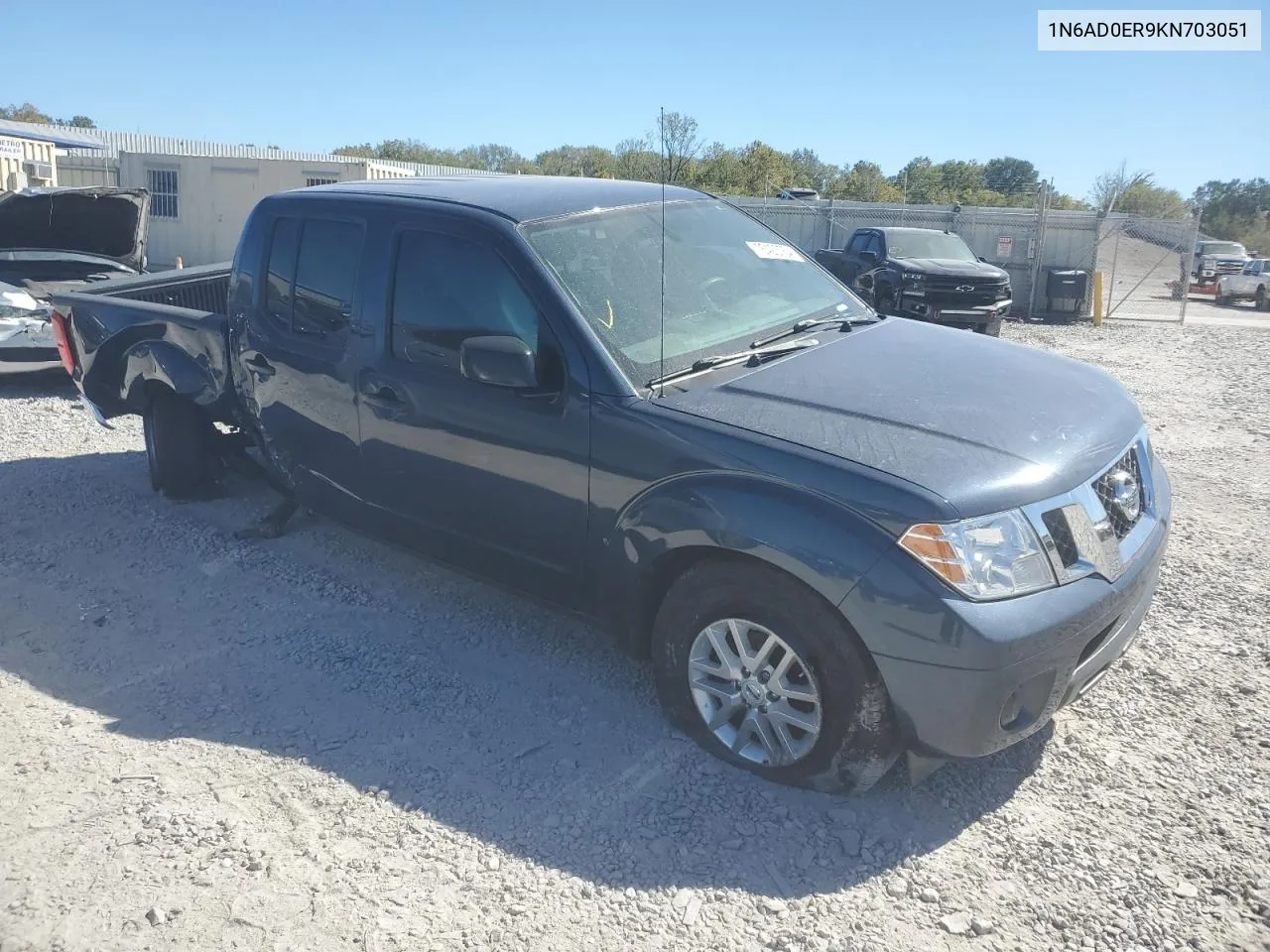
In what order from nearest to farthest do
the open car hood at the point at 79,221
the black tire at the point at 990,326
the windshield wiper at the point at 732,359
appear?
the windshield wiper at the point at 732,359 → the open car hood at the point at 79,221 → the black tire at the point at 990,326

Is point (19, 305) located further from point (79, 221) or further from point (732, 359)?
point (732, 359)

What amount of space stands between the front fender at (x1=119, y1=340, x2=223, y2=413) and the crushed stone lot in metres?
1.02

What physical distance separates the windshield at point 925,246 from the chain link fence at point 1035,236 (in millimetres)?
4855

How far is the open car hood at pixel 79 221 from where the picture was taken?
9500mm

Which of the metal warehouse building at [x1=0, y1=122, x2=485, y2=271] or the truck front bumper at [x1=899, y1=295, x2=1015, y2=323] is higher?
the metal warehouse building at [x1=0, y1=122, x2=485, y2=271]

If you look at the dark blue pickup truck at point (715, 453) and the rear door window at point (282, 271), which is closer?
the dark blue pickup truck at point (715, 453)

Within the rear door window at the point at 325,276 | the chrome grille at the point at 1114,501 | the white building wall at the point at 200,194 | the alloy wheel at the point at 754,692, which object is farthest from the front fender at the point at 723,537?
the white building wall at the point at 200,194

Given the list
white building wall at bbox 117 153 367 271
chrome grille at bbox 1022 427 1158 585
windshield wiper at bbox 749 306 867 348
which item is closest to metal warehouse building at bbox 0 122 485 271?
white building wall at bbox 117 153 367 271

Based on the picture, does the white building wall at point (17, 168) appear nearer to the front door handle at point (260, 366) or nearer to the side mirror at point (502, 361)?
the front door handle at point (260, 366)

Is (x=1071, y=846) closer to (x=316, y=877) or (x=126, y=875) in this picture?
(x=316, y=877)

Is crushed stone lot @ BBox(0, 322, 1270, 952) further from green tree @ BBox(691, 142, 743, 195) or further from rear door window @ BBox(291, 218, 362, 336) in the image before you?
green tree @ BBox(691, 142, 743, 195)

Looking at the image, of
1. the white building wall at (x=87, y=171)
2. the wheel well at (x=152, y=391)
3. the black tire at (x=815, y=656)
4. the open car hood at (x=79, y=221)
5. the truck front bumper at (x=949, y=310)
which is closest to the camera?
the black tire at (x=815, y=656)

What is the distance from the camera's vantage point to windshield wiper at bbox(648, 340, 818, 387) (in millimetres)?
3645

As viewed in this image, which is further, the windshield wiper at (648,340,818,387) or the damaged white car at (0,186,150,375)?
the damaged white car at (0,186,150,375)
